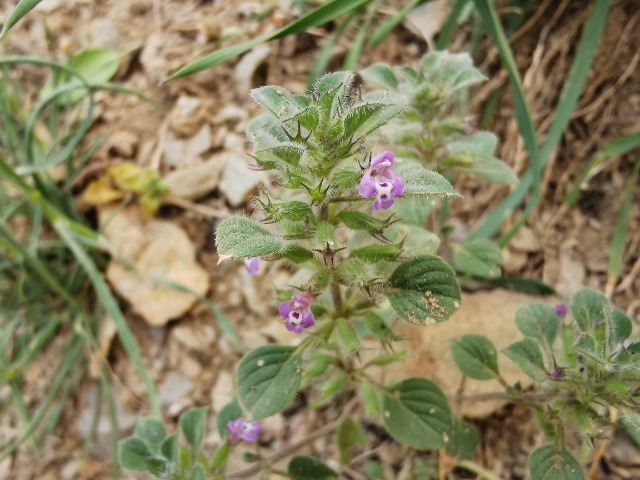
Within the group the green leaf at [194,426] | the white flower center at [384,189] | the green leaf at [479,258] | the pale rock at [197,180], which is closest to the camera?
the white flower center at [384,189]

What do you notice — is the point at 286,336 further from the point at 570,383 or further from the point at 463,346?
the point at 570,383

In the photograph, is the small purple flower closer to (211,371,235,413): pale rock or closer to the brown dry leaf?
(211,371,235,413): pale rock

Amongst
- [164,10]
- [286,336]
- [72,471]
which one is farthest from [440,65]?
[72,471]

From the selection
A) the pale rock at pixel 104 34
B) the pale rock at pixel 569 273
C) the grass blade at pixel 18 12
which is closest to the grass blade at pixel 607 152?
the pale rock at pixel 569 273

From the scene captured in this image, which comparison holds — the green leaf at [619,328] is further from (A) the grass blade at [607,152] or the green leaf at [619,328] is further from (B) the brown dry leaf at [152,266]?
(B) the brown dry leaf at [152,266]

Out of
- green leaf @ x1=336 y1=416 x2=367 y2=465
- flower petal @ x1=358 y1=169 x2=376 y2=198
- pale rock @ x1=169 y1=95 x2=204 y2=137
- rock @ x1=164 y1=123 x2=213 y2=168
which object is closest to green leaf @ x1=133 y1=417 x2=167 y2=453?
green leaf @ x1=336 y1=416 x2=367 y2=465

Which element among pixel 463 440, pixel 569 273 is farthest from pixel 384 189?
pixel 569 273
